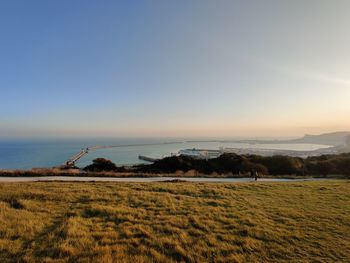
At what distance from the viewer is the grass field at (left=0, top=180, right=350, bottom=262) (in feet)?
16.5

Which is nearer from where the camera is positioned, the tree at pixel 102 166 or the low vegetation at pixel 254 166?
the tree at pixel 102 166

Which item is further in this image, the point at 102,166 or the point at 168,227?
the point at 102,166

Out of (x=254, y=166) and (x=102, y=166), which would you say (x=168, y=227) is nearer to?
(x=102, y=166)

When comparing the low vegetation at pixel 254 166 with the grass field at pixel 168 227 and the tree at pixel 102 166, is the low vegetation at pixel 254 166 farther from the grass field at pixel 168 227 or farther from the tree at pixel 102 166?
the grass field at pixel 168 227

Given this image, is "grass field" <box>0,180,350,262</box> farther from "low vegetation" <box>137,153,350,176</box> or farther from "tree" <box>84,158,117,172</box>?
"low vegetation" <box>137,153,350,176</box>

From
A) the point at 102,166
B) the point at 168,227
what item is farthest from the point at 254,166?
the point at 168,227

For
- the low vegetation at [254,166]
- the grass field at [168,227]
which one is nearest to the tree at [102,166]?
the low vegetation at [254,166]

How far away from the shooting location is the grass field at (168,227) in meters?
5.04

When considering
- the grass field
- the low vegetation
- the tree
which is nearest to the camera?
the grass field

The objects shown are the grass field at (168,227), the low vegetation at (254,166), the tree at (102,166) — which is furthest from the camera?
the low vegetation at (254,166)

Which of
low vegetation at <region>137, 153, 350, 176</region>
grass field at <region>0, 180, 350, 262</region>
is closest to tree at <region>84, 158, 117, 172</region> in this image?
low vegetation at <region>137, 153, 350, 176</region>

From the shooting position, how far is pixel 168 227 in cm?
662

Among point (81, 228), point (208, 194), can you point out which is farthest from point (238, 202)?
point (81, 228)

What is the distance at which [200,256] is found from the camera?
5.02 meters
